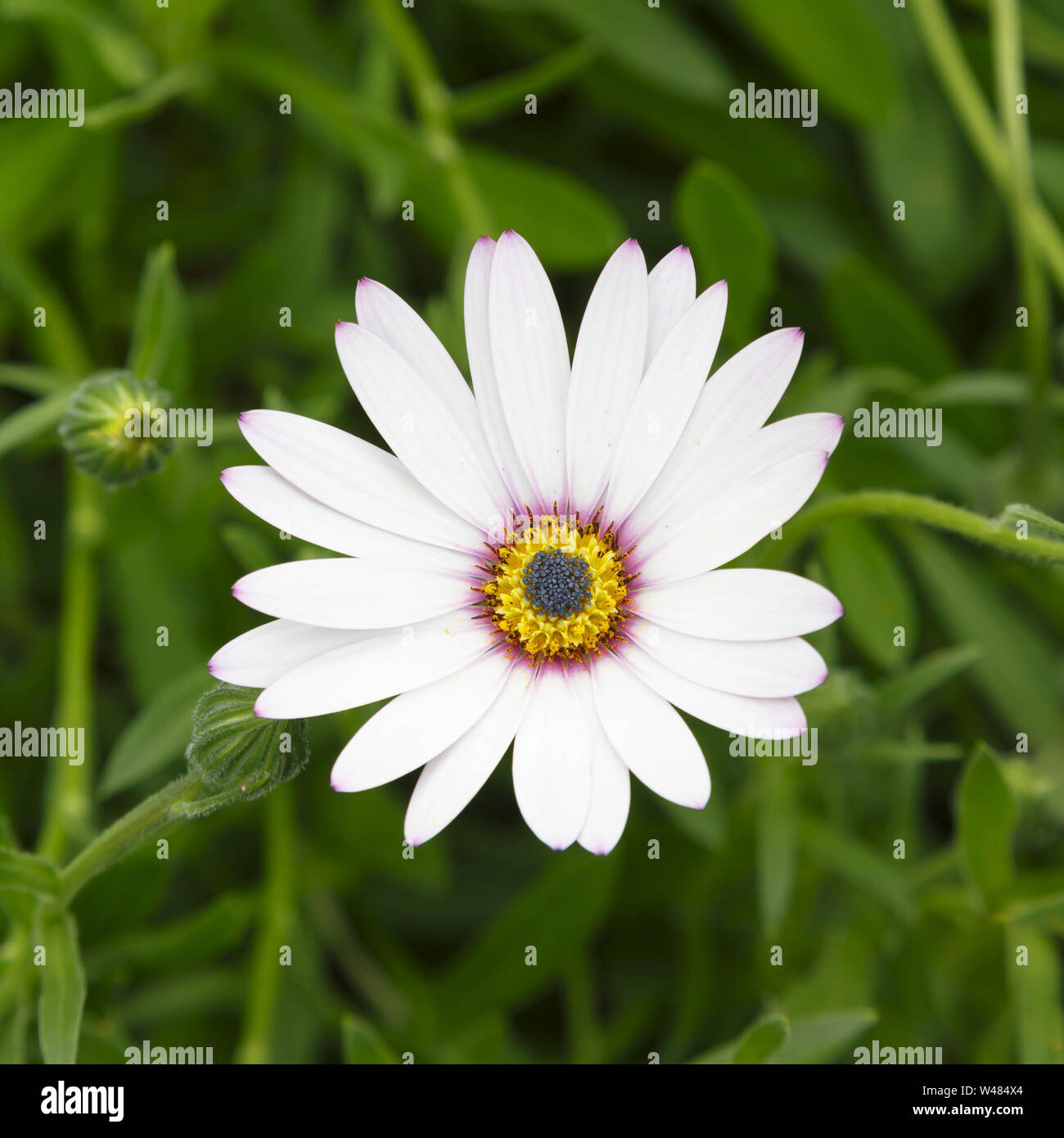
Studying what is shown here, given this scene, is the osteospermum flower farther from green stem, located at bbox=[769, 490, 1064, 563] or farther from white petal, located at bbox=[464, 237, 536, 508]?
green stem, located at bbox=[769, 490, 1064, 563]

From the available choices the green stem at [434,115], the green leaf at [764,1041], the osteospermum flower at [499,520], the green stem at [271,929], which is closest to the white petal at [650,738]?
the osteospermum flower at [499,520]

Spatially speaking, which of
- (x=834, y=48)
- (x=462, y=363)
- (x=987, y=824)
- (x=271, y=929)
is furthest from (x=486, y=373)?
(x=834, y=48)

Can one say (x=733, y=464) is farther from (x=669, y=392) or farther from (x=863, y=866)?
(x=863, y=866)

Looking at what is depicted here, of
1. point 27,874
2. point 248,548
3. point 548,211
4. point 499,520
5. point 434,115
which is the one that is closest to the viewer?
point 27,874

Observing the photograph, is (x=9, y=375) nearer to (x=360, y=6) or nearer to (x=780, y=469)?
(x=360, y=6)

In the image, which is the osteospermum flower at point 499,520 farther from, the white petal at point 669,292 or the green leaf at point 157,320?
the green leaf at point 157,320

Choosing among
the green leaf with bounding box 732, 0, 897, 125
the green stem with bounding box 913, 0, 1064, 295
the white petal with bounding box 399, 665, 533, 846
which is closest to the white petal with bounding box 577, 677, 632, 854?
the white petal with bounding box 399, 665, 533, 846
